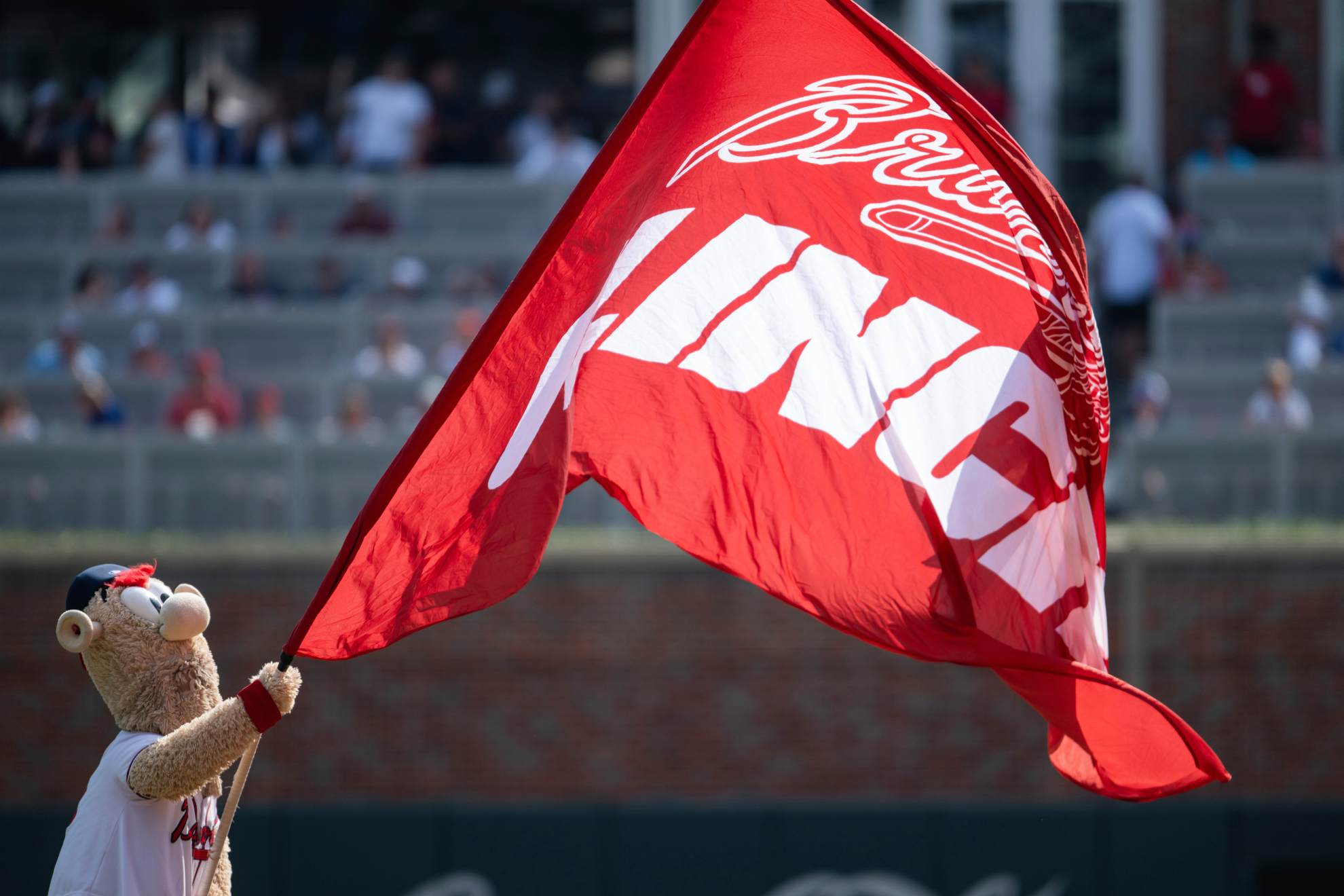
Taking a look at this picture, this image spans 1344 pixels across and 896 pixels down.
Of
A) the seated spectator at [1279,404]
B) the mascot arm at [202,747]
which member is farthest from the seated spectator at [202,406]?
the mascot arm at [202,747]

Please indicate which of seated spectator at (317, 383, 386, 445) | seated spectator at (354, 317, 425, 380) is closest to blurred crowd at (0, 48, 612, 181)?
seated spectator at (354, 317, 425, 380)

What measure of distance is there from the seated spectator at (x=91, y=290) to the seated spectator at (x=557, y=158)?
141 inches

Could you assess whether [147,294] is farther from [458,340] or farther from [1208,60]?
[1208,60]

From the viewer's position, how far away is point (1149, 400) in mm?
10789

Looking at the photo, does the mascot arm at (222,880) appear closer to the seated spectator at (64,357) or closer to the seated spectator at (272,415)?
the seated spectator at (272,415)

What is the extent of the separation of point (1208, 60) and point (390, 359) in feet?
29.5

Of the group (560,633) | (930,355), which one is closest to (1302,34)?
(560,633)

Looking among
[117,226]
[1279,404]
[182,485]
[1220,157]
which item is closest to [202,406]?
[182,485]

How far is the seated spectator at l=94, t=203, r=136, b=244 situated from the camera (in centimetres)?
1393

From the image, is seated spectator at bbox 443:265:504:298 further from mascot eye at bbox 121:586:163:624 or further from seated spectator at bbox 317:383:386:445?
mascot eye at bbox 121:586:163:624

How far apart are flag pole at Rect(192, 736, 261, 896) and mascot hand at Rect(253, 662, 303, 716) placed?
26 mm

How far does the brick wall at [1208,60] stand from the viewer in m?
15.8

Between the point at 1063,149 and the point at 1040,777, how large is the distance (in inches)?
271

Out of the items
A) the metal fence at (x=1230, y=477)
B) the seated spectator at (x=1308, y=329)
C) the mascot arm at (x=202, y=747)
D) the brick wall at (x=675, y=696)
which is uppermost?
the mascot arm at (x=202, y=747)
